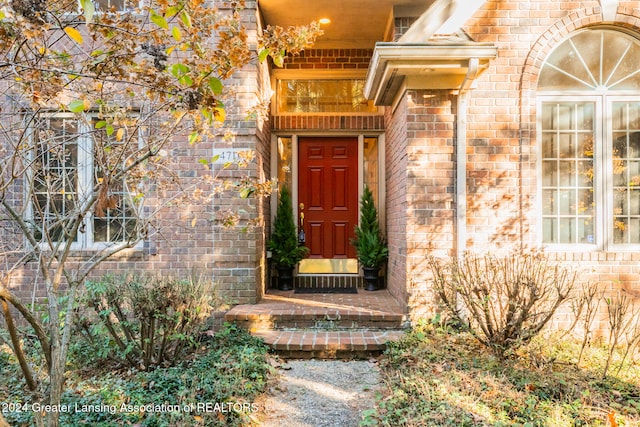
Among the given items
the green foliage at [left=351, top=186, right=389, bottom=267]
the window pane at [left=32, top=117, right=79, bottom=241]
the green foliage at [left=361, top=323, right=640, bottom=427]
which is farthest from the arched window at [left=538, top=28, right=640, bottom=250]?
the window pane at [left=32, top=117, right=79, bottom=241]

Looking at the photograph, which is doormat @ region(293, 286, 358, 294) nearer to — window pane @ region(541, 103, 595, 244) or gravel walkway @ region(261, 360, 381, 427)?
gravel walkway @ region(261, 360, 381, 427)

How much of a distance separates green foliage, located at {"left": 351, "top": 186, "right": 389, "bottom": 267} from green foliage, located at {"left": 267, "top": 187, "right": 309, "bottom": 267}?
0.87 meters

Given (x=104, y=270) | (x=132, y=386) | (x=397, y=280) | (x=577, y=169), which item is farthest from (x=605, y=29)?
(x=104, y=270)

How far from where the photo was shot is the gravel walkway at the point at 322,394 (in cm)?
336

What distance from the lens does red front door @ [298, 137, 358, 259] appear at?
A: 711cm

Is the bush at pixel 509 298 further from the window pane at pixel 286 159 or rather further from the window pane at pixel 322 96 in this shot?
the window pane at pixel 322 96

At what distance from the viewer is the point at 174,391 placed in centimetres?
346

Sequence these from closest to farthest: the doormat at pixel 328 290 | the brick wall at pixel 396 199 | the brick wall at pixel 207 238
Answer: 1. the brick wall at pixel 396 199
2. the brick wall at pixel 207 238
3. the doormat at pixel 328 290

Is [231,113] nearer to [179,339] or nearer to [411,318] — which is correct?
[179,339]

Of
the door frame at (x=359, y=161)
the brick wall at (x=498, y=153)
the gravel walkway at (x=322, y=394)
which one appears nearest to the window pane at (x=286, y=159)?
the door frame at (x=359, y=161)

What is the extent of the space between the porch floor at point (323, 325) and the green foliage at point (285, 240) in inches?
39.7

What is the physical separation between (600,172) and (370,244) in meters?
3.01

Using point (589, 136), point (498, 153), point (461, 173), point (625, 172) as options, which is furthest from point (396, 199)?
point (625, 172)

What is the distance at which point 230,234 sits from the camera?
17.9 ft
